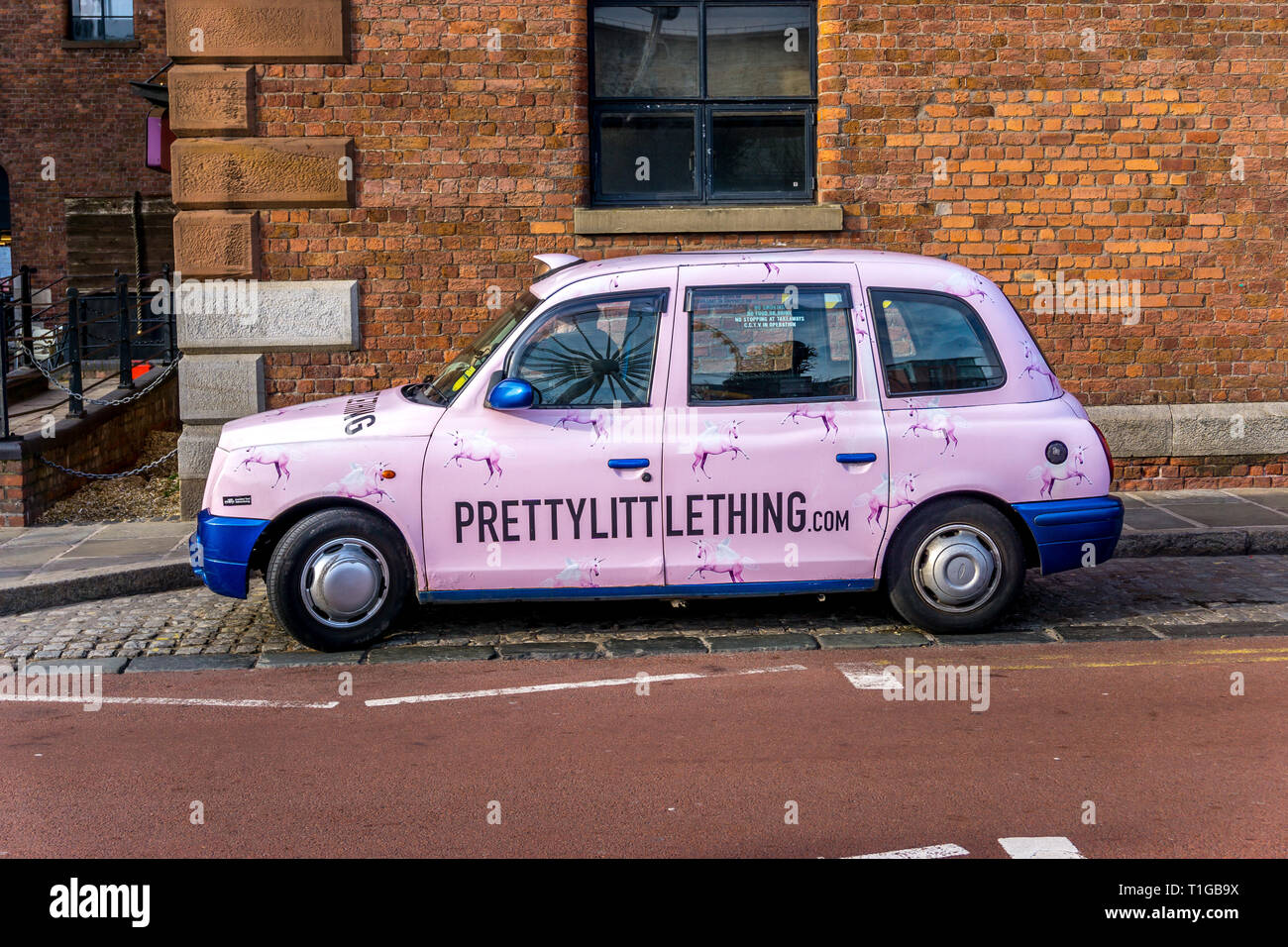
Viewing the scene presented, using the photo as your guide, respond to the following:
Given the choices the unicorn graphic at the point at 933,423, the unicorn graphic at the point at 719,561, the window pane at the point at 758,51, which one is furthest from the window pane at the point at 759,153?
the unicorn graphic at the point at 719,561

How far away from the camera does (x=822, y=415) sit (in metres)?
7.12

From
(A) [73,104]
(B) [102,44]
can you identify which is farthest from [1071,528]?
(A) [73,104]

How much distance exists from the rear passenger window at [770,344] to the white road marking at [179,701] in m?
2.41

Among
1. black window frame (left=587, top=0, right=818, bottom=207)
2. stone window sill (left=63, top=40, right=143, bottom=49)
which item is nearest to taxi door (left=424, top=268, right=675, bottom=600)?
black window frame (left=587, top=0, right=818, bottom=207)

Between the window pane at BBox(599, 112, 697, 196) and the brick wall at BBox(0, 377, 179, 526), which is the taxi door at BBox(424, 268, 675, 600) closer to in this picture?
the window pane at BBox(599, 112, 697, 196)

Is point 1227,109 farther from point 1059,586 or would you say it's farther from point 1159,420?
point 1059,586

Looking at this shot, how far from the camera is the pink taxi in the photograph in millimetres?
7000

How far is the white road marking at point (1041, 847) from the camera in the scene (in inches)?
174

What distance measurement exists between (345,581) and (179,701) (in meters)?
1.01

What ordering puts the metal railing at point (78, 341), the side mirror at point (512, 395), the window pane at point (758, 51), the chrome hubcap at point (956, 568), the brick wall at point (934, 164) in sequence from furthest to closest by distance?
1. the metal railing at point (78, 341)
2. the window pane at point (758, 51)
3. the brick wall at point (934, 164)
4. the chrome hubcap at point (956, 568)
5. the side mirror at point (512, 395)

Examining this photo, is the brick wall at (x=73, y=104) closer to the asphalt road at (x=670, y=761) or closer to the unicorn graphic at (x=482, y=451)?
the unicorn graphic at (x=482, y=451)

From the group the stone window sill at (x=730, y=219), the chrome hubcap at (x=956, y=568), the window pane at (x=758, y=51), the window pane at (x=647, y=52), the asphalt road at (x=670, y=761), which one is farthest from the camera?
the window pane at (x=758, y=51)

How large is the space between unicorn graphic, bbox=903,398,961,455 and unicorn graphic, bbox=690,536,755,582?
1027mm

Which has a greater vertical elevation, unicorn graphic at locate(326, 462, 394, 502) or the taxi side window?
the taxi side window
